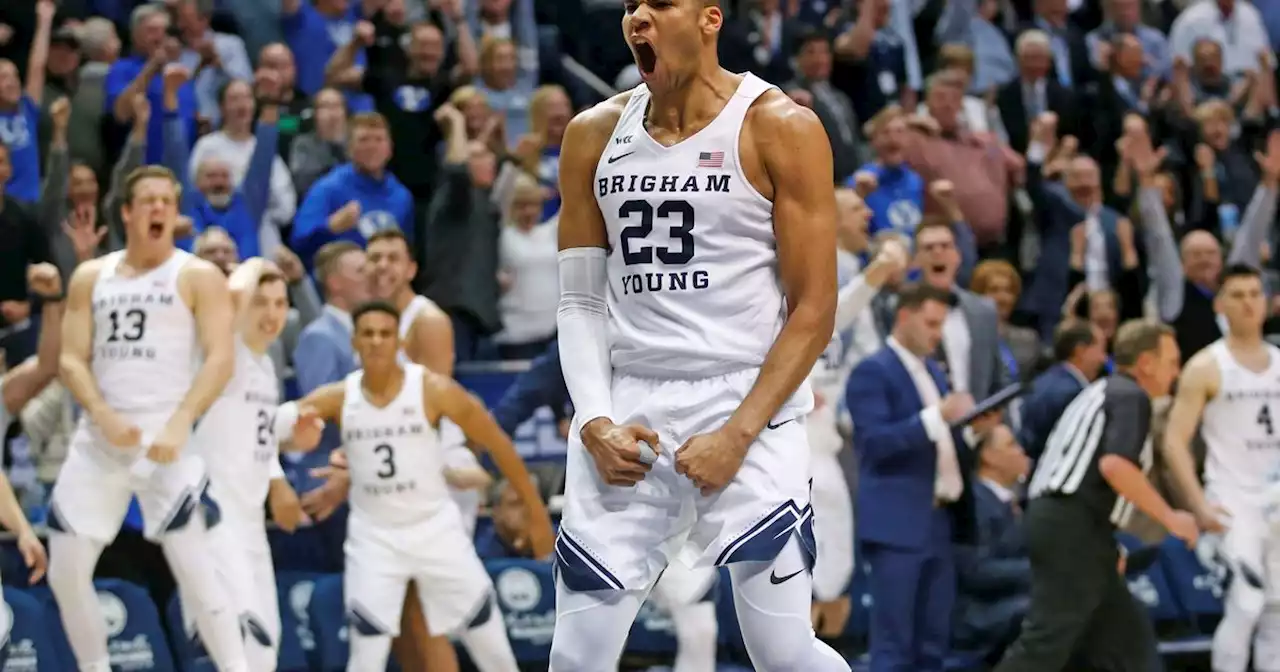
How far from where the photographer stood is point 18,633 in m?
8.40

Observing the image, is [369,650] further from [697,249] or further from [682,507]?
[697,249]

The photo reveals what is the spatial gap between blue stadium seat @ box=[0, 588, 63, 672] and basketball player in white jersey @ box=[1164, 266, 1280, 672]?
5.17 metres

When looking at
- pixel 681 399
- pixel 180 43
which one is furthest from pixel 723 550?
pixel 180 43

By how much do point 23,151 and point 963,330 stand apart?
523 cm

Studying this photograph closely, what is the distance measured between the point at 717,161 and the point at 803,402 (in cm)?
61

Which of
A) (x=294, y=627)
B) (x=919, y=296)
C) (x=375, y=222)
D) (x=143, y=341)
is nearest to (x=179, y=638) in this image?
(x=294, y=627)

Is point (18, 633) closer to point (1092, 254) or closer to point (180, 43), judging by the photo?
point (180, 43)

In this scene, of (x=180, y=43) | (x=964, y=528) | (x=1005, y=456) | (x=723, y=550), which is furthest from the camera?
(x=180, y=43)

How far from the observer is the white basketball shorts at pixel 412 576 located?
799 cm

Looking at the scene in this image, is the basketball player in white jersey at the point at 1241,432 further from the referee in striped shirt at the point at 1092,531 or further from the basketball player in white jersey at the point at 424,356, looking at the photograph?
the basketball player in white jersey at the point at 424,356

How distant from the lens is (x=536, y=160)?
11.2m

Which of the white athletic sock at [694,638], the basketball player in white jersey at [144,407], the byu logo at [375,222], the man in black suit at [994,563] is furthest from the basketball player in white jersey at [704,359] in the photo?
the byu logo at [375,222]

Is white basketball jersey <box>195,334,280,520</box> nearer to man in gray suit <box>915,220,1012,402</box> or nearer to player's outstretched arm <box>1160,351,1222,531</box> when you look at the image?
man in gray suit <box>915,220,1012,402</box>

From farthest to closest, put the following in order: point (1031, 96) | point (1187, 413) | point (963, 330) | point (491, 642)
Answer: point (1031, 96), point (963, 330), point (1187, 413), point (491, 642)
